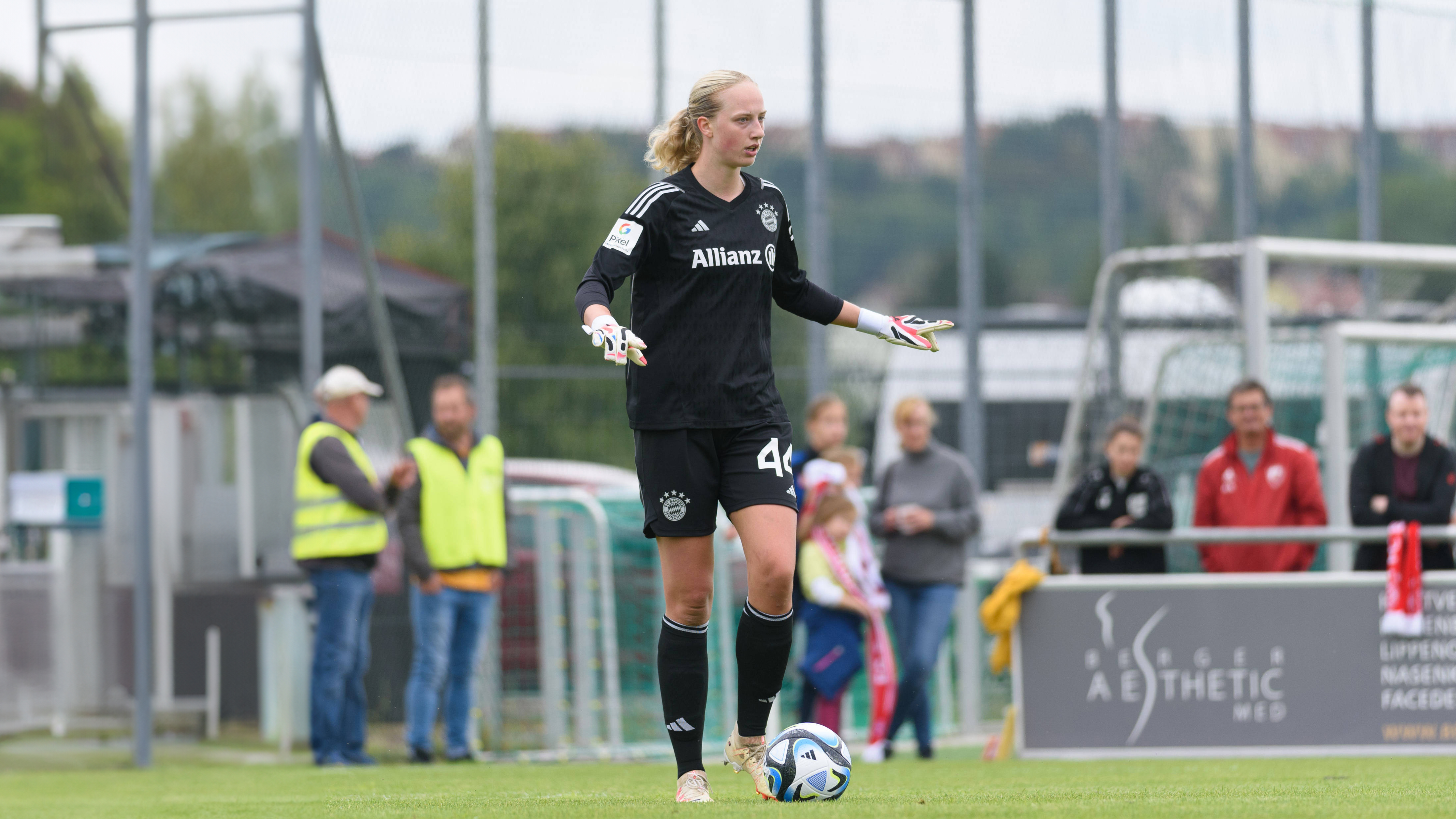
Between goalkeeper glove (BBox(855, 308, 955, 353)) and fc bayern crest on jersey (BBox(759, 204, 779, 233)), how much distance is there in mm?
439

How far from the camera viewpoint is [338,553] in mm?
9898

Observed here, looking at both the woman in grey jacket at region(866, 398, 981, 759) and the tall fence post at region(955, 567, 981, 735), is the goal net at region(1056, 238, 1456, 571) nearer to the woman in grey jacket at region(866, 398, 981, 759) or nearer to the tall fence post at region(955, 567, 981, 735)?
the tall fence post at region(955, 567, 981, 735)

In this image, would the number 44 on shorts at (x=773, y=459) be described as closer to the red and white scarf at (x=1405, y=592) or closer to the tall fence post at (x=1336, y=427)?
the red and white scarf at (x=1405, y=592)

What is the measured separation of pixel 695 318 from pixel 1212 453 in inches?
216

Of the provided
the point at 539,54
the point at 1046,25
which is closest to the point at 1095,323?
the point at 1046,25

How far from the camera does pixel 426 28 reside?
433 inches

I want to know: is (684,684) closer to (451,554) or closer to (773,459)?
(773,459)

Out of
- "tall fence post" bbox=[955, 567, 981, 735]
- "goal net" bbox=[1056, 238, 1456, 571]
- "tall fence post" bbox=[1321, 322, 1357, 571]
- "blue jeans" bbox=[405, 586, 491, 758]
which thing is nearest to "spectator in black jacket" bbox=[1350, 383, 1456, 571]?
"tall fence post" bbox=[1321, 322, 1357, 571]

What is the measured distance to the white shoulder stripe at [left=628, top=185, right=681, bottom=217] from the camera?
5.36 meters

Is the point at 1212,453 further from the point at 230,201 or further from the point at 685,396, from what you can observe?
the point at 230,201

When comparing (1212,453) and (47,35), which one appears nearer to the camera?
(1212,453)

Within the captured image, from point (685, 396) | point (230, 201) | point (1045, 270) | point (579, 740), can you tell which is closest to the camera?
point (685, 396)

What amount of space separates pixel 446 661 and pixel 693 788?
5004mm

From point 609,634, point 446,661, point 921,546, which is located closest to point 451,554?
point 446,661
